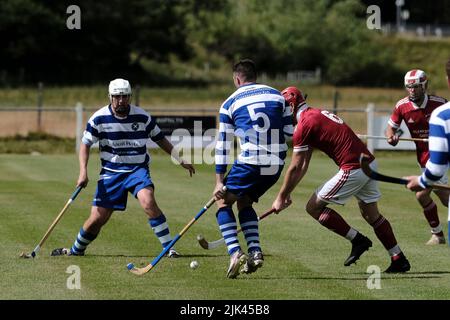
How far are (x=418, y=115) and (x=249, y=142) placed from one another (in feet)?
13.5

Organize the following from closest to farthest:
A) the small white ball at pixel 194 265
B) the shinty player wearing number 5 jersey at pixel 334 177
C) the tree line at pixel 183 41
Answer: the shinty player wearing number 5 jersey at pixel 334 177 < the small white ball at pixel 194 265 < the tree line at pixel 183 41

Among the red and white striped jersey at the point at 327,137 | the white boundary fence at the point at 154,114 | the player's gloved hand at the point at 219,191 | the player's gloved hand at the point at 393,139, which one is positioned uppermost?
the red and white striped jersey at the point at 327,137

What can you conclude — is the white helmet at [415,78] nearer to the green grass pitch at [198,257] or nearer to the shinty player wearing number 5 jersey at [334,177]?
the green grass pitch at [198,257]

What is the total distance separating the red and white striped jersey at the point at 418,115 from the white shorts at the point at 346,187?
3.20 m

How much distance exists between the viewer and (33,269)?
36.5 feet

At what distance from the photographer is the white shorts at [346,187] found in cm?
1087

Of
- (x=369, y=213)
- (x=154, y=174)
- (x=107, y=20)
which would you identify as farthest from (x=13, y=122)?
(x=369, y=213)

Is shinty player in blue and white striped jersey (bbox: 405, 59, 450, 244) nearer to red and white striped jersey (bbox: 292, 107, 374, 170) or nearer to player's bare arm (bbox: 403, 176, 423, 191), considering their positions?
player's bare arm (bbox: 403, 176, 423, 191)

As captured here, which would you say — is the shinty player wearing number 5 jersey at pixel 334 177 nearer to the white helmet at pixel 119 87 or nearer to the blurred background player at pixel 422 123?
the white helmet at pixel 119 87

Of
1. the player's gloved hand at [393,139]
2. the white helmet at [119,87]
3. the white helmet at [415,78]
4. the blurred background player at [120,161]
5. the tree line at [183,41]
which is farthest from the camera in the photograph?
the tree line at [183,41]

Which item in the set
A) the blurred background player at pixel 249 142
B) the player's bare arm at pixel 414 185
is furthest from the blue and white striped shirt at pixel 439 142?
the blurred background player at pixel 249 142

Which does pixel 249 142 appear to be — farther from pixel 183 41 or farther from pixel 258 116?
pixel 183 41

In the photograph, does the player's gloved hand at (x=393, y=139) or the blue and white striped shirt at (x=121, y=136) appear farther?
the player's gloved hand at (x=393, y=139)

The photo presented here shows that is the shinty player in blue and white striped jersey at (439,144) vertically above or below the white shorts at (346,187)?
above
